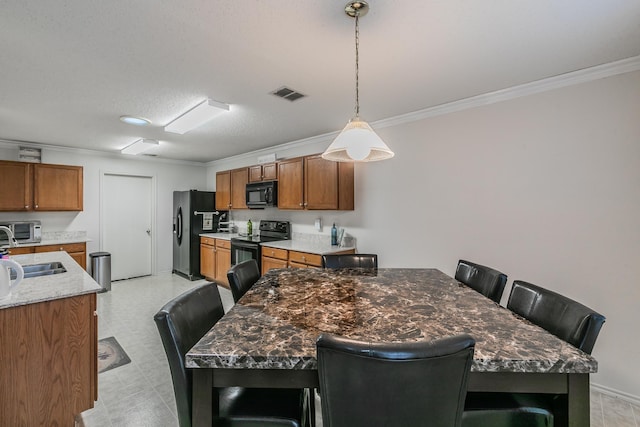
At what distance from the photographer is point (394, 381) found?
780 millimetres

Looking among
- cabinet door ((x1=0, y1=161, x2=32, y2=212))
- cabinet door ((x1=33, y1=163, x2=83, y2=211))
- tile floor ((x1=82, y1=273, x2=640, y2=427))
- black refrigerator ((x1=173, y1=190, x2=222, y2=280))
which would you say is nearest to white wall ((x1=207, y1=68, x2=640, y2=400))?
tile floor ((x1=82, y1=273, x2=640, y2=427))

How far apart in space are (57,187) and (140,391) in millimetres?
3938

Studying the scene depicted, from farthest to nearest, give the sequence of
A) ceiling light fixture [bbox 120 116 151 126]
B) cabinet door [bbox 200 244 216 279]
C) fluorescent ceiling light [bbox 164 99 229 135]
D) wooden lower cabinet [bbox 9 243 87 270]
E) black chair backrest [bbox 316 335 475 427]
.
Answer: cabinet door [bbox 200 244 216 279], wooden lower cabinet [bbox 9 243 87 270], ceiling light fixture [bbox 120 116 151 126], fluorescent ceiling light [bbox 164 99 229 135], black chair backrest [bbox 316 335 475 427]

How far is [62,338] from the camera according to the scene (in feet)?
5.79

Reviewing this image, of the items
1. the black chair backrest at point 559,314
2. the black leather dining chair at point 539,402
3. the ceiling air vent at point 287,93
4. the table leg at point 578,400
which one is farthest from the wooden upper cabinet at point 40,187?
the table leg at point 578,400

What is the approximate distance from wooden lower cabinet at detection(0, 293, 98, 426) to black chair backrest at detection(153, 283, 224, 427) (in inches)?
42.1

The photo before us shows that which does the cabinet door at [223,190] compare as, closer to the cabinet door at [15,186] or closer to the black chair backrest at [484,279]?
the cabinet door at [15,186]

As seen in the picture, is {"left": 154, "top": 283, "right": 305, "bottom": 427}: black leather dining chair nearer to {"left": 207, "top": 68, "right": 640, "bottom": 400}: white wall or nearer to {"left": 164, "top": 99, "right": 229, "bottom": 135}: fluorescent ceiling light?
{"left": 164, "top": 99, "right": 229, "bottom": 135}: fluorescent ceiling light

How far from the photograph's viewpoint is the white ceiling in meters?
1.54

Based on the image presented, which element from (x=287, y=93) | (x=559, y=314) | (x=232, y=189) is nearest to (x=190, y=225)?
(x=232, y=189)

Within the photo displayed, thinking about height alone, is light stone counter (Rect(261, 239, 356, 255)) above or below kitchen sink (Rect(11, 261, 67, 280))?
above

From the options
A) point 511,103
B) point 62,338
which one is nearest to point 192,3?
point 62,338

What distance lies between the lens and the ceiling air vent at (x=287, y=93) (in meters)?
2.57

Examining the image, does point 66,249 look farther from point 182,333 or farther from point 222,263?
point 182,333
